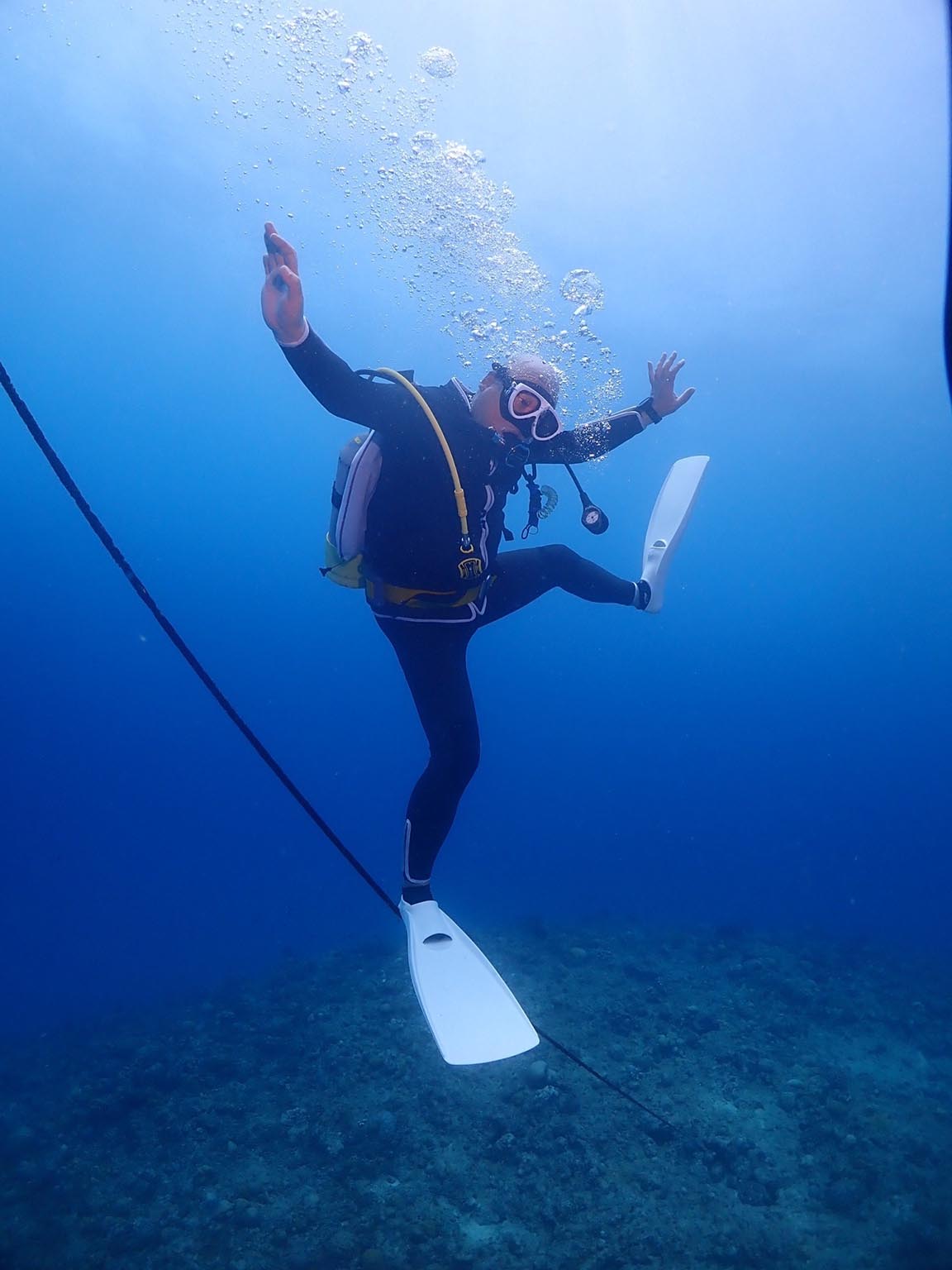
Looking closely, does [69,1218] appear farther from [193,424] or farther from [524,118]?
[193,424]

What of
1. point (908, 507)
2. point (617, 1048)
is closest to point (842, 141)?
point (617, 1048)

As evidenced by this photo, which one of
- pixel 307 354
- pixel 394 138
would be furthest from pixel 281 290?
pixel 394 138

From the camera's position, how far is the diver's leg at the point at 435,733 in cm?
395

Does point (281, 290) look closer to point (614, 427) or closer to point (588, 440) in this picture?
point (588, 440)

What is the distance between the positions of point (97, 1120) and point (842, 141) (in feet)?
64.9

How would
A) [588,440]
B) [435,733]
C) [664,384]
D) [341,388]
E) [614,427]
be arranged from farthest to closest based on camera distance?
[664,384], [614,427], [588,440], [435,733], [341,388]

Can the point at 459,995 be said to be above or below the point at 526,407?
below

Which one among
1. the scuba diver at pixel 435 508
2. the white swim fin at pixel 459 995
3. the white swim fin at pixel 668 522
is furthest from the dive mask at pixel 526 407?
the white swim fin at pixel 459 995

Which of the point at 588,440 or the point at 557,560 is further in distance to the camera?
the point at 557,560

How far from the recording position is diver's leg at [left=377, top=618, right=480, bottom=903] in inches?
155

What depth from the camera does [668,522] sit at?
6.41 m

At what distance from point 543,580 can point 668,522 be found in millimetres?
1994

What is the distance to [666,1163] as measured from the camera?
6.31m

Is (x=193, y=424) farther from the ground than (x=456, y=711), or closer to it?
farther from the ground
